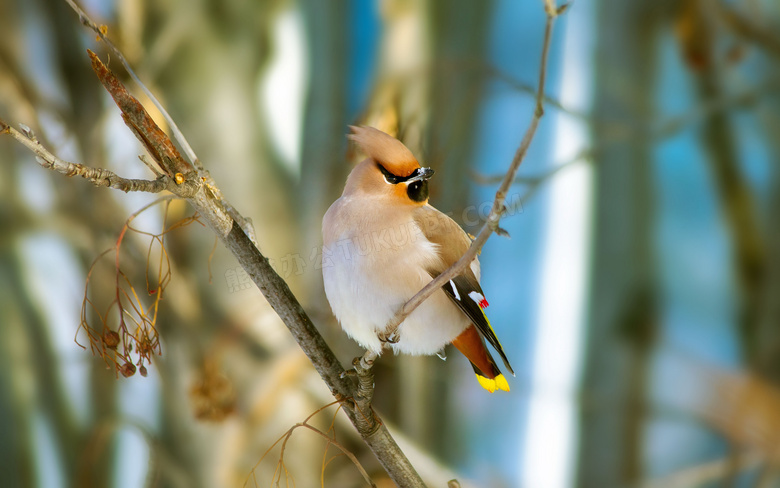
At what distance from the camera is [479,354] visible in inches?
25.9

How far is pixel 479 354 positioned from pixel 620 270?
810 mm

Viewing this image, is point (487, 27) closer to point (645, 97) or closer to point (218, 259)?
point (645, 97)

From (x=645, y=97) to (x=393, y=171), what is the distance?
95 cm

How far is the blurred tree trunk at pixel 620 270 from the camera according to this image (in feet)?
4.36

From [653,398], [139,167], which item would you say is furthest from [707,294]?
[139,167]

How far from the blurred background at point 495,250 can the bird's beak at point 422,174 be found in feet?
2.10

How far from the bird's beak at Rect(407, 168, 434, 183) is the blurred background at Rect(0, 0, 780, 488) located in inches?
25.2

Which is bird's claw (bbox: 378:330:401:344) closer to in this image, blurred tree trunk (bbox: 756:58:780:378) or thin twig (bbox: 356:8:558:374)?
thin twig (bbox: 356:8:558:374)

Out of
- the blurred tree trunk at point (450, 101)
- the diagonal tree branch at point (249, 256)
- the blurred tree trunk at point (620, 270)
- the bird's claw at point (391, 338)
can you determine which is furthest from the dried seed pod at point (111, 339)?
the blurred tree trunk at point (620, 270)

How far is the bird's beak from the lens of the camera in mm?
563

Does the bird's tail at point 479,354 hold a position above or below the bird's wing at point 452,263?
below

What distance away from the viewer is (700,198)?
128 centimetres

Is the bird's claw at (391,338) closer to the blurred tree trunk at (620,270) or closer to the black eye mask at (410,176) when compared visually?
the black eye mask at (410,176)

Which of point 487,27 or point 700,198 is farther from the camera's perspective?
point 487,27
